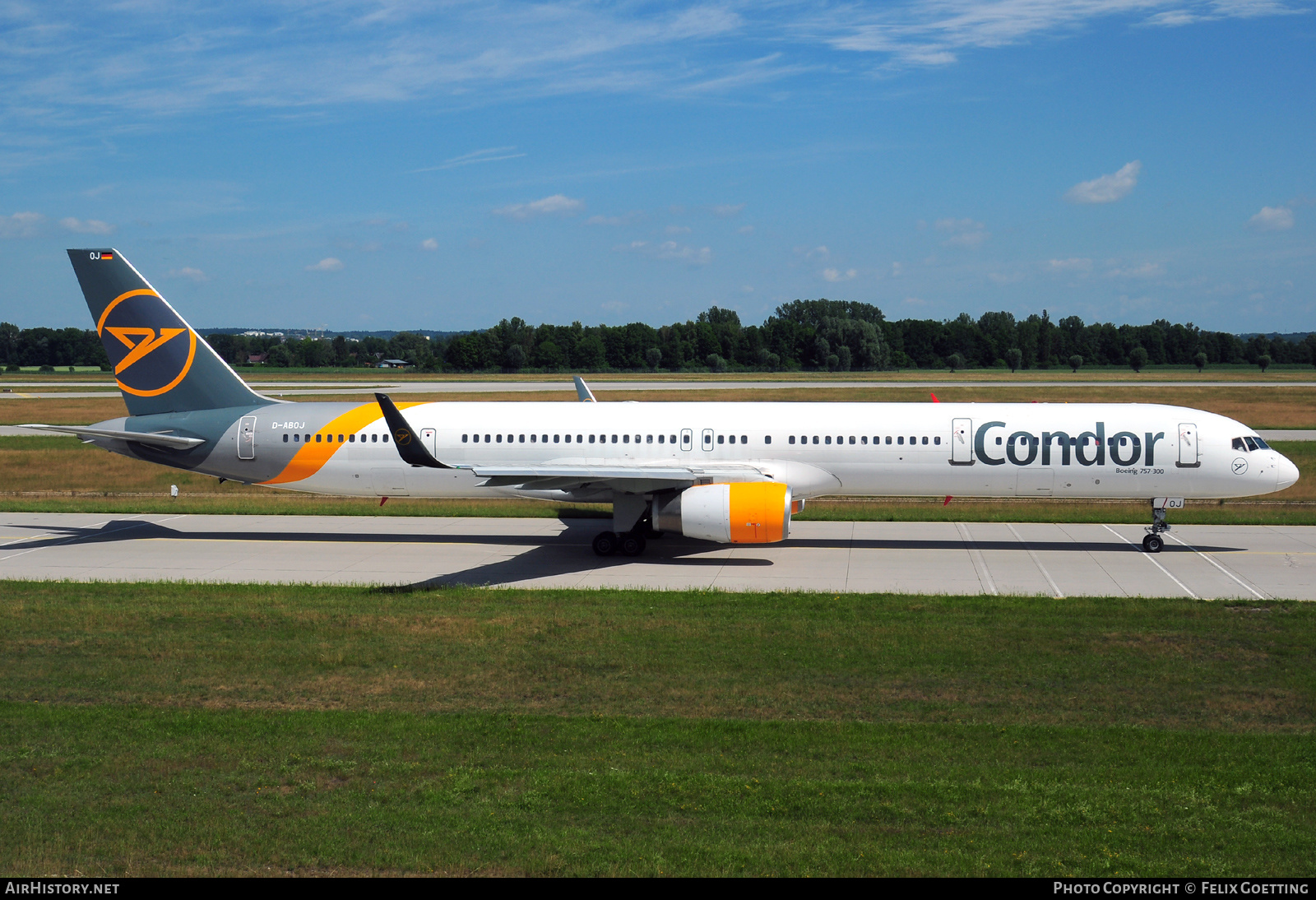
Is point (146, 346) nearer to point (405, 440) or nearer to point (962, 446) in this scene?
point (405, 440)

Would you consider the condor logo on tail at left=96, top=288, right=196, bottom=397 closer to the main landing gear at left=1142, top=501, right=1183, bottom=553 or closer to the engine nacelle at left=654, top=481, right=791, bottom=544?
the engine nacelle at left=654, top=481, right=791, bottom=544

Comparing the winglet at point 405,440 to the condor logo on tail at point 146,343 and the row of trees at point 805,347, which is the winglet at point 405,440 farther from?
the row of trees at point 805,347

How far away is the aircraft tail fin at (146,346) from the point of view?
2583 centimetres

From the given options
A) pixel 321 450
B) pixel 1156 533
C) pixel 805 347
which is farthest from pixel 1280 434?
pixel 805 347

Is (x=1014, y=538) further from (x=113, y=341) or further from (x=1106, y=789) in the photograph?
(x=113, y=341)

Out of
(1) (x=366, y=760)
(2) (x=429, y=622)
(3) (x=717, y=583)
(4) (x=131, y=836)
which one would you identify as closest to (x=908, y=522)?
(3) (x=717, y=583)

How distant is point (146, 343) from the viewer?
26.1 meters

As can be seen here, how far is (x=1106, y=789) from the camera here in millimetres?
10148

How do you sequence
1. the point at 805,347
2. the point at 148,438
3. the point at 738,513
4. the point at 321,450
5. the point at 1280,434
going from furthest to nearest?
the point at 805,347
the point at 1280,434
the point at 321,450
the point at 148,438
the point at 738,513

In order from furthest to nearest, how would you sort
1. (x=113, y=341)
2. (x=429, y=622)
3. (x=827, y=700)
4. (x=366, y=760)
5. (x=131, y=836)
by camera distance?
(x=113, y=341) < (x=429, y=622) < (x=827, y=700) < (x=366, y=760) < (x=131, y=836)

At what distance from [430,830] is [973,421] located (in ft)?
61.5

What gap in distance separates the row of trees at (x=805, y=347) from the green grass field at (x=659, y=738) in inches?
4771

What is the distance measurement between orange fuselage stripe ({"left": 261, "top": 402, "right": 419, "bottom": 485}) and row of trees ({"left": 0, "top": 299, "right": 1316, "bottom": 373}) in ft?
367

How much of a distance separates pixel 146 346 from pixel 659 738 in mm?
20211
